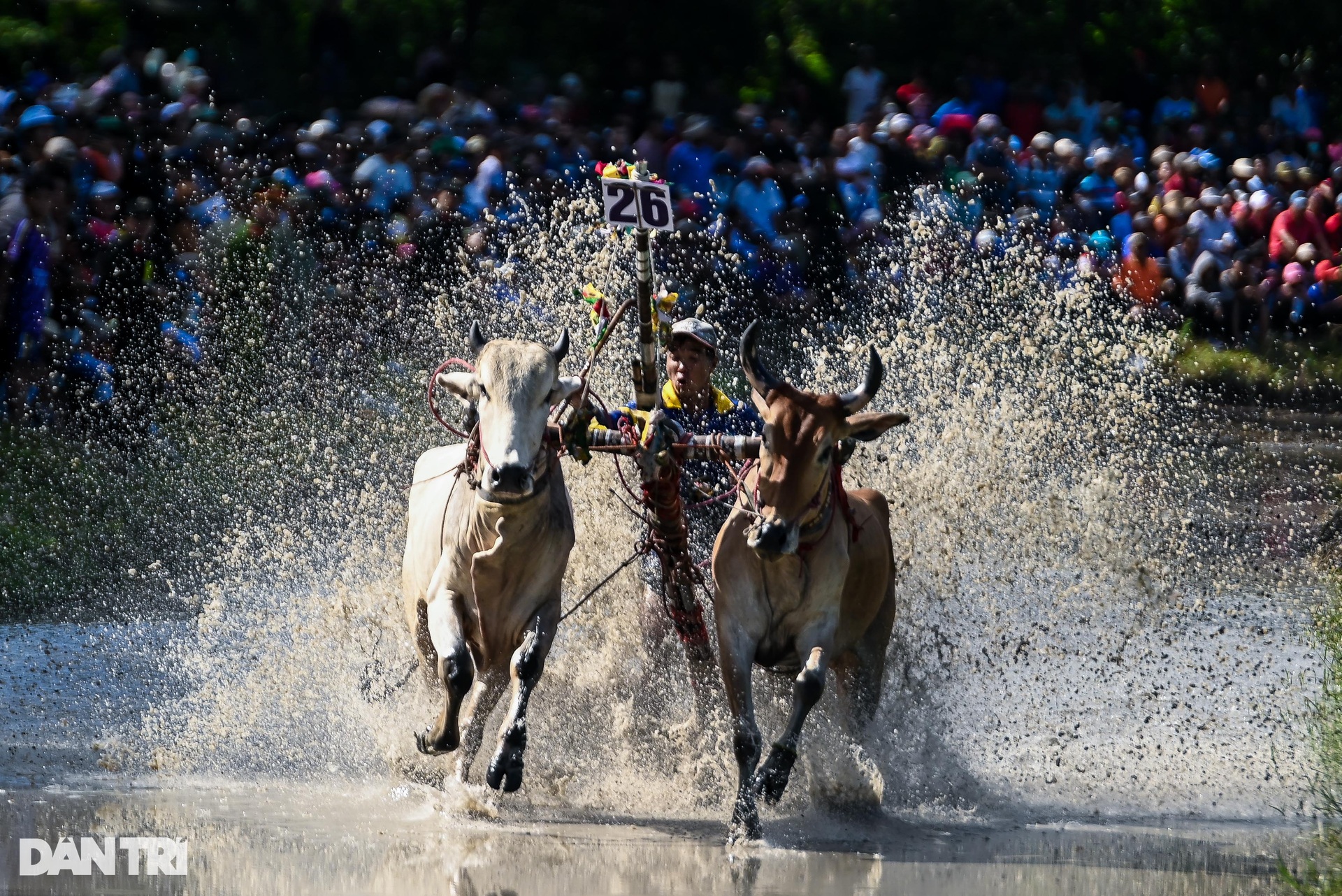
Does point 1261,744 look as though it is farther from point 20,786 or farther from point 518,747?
point 20,786

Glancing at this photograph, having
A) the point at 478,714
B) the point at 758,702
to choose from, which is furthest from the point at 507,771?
the point at 758,702

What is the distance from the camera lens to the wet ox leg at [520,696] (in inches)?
271

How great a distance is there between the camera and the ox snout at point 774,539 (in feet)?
21.9

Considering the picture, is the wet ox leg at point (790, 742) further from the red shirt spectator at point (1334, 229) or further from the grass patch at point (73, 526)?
the red shirt spectator at point (1334, 229)

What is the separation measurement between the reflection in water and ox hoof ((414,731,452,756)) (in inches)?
8.5

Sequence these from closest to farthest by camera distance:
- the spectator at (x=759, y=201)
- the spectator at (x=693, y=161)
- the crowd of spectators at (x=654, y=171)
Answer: the crowd of spectators at (x=654, y=171) < the spectator at (x=759, y=201) < the spectator at (x=693, y=161)

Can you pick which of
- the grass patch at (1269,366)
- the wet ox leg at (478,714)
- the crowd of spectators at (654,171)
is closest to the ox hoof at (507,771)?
the wet ox leg at (478,714)

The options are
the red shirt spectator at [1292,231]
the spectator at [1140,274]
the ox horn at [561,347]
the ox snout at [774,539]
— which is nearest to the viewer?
the ox snout at [774,539]

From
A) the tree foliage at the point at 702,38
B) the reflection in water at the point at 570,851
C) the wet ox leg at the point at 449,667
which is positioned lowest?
the reflection in water at the point at 570,851

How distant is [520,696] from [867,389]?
1774mm

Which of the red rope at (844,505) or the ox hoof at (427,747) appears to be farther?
the red rope at (844,505)

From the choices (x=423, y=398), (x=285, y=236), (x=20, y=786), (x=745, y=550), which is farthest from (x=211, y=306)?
(x=745, y=550)

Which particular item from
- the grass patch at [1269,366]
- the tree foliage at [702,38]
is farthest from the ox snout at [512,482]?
the grass patch at [1269,366]

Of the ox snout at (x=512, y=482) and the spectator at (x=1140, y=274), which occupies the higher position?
the spectator at (x=1140, y=274)
